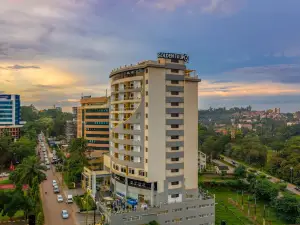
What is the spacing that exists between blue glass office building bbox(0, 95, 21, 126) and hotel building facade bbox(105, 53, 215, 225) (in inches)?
3125

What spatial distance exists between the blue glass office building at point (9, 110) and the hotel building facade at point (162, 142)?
79.4 meters

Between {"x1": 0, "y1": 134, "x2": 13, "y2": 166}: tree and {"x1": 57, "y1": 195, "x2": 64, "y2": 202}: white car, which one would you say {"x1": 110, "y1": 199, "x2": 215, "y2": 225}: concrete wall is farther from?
{"x1": 0, "y1": 134, "x2": 13, "y2": 166}: tree

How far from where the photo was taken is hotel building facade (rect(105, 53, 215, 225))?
122ft

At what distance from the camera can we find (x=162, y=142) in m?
37.7

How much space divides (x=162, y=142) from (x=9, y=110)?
281 feet

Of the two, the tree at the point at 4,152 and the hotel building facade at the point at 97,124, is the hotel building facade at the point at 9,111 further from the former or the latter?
the hotel building facade at the point at 97,124

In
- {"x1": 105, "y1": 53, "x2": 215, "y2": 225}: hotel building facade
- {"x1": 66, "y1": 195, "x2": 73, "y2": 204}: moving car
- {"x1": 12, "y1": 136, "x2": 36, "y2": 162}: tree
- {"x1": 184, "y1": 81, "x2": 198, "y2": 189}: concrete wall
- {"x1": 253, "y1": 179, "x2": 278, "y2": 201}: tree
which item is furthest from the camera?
{"x1": 12, "y1": 136, "x2": 36, "y2": 162}: tree

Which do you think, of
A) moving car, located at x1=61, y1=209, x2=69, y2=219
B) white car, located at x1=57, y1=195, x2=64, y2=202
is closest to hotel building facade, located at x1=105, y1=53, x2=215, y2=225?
moving car, located at x1=61, y1=209, x2=69, y2=219

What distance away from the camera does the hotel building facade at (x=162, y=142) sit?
3706cm

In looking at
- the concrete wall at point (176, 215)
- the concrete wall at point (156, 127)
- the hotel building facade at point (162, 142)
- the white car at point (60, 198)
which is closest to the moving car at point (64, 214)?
→ the white car at point (60, 198)

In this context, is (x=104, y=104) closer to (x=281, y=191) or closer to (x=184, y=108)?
(x=184, y=108)

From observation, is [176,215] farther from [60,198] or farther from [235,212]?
[60,198]

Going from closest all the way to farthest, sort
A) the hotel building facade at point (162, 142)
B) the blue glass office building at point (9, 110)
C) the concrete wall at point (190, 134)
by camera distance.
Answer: the hotel building facade at point (162, 142)
the concrete wall at point (190, 134)
the blue glass office building at point (9, 110)

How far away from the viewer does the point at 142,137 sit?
3778 cm
